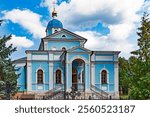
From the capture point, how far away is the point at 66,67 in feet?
48.3

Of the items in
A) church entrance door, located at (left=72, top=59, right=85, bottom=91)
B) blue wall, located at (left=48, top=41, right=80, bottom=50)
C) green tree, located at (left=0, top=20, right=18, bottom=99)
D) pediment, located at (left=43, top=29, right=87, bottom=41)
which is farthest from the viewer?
blue wall, located at (left=48, top=41, right=80, bottom=50)

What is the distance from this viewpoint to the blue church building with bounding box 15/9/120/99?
14.7m

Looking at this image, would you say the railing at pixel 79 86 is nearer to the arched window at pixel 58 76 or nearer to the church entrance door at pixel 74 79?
the church entrance door at pixel 74 79

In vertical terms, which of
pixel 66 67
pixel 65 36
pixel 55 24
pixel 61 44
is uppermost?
pixel 55 24

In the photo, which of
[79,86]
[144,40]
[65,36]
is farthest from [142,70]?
[65,36]

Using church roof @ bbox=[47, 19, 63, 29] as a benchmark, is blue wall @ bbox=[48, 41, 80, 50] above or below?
below

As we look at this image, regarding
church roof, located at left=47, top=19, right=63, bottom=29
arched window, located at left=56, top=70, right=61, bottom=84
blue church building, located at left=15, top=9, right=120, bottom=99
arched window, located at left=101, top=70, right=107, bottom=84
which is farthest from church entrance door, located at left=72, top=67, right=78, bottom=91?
church roof, located at left=47, top=19, right=63, bottom=29

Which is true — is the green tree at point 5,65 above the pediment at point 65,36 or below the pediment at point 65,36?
below

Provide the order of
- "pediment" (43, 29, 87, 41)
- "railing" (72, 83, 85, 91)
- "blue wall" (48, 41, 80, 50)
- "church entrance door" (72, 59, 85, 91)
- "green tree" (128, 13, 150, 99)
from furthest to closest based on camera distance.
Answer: "blue wall" (48, 41, 80, 50) < "pediment" (43, 29, 87, 41) < "church entrance door" (72, 59, 85, 91) < "railing" (72, 83, 85, 91) < "green tree" (128, 13, 150, 99)

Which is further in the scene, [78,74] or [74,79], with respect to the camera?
[78,74]

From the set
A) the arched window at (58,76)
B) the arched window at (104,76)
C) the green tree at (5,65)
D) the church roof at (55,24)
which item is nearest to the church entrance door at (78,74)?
the arched window at (58,76)

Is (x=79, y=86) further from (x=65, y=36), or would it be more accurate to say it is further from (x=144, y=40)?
(x=144, y=40)

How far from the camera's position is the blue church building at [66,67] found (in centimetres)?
1473

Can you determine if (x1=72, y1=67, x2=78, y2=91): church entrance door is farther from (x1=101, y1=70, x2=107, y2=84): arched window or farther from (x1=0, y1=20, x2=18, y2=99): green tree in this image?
(x1=0, y1=20, x2=18, y2=99): green tree
